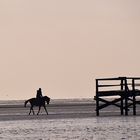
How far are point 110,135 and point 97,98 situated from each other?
18095 millimetres

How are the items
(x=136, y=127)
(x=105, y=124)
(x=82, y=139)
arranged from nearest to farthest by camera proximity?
1. (x=82, y=139)
2. (x=136, y=127)
3. (x=105, y=124)

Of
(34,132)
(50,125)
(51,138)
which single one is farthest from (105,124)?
(51,138)

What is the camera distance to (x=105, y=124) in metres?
38.1

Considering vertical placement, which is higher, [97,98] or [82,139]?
[97,98]

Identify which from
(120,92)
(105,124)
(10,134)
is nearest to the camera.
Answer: (10,134)

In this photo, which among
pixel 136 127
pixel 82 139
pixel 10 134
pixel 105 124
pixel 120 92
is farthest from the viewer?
pixel 120 92

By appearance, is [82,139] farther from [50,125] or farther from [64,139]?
[50,125]

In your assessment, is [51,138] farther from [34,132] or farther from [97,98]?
[97,98]

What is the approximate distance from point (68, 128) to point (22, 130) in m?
2.06

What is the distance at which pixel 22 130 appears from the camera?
115 ft

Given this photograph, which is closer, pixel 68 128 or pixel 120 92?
pixel 68 128

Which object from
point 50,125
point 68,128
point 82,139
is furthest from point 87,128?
point 82,139

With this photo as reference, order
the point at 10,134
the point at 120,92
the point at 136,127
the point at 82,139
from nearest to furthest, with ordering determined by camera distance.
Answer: the point at 82,139 < the point at 10,134 < the point at 136,127 < the point at 120,92

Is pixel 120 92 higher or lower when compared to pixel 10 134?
higher
